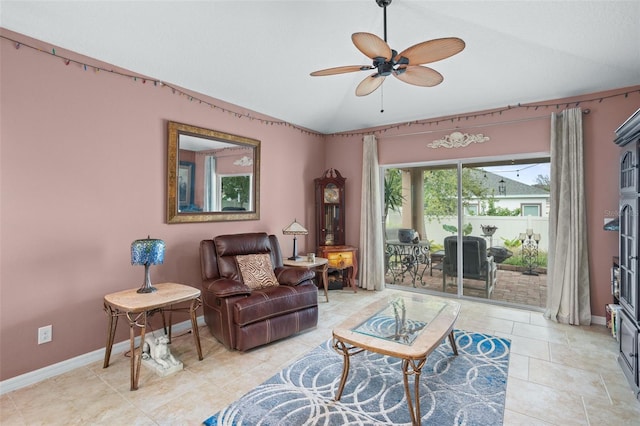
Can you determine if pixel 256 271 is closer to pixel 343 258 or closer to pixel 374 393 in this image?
pixel 374 393

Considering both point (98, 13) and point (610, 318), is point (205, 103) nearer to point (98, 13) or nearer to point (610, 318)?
point (98, 13)

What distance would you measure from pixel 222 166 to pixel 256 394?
8.60 ft

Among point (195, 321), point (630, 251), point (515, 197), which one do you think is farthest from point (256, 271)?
point (515, 197)

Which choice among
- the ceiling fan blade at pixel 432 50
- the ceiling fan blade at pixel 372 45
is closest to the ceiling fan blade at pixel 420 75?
the ceiling fan blade at pixel 432 50

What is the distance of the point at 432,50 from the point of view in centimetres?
206

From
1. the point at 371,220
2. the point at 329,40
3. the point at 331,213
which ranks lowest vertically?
the point at 371,220

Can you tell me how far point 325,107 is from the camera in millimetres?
4695

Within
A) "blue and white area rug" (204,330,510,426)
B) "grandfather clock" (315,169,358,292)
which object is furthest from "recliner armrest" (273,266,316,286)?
"grandfather clock" (315,169,358,292)

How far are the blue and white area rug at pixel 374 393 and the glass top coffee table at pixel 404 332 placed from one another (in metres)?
0.13

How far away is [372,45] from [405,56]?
27cm

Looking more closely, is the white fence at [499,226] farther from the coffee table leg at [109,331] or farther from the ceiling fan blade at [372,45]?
the coffee table leg at [109,331]

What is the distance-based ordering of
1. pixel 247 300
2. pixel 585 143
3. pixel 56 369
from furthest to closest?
1. pixel 585 143
2. pixel 247 300
3. pixel 56 369

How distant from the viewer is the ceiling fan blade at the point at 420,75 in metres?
2.40

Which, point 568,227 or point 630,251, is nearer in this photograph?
point 630,251
